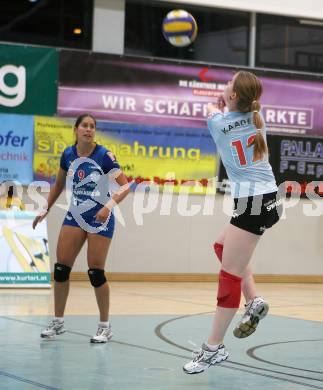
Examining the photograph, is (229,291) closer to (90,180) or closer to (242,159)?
(242,159)

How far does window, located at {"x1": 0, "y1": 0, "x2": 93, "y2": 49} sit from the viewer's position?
1509cm

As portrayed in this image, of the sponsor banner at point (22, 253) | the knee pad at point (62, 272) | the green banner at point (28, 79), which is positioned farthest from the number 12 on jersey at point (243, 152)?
the green banner at point (28, 79)

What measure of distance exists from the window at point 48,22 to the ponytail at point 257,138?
970cm

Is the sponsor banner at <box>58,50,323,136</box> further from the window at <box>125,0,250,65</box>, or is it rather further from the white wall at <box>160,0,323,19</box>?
the white wall at <box>160,0,323,19</box>

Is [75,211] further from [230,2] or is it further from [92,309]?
[230,2]

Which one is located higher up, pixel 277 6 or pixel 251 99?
pixel 277 6

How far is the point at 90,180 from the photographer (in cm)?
786

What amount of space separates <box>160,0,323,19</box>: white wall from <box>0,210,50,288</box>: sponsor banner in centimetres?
498

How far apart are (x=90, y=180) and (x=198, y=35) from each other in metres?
9.10

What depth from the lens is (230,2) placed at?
16.1m

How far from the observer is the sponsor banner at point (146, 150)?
15.0 metres

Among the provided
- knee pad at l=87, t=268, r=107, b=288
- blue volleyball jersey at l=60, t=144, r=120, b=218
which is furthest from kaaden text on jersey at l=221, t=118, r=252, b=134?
knee pad at l=87, t=268, r=107, b=288

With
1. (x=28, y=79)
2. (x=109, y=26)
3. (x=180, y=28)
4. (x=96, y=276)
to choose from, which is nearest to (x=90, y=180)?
(x=96, y=276)

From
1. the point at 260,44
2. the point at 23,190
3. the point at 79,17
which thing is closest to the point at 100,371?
the point at 23,190
